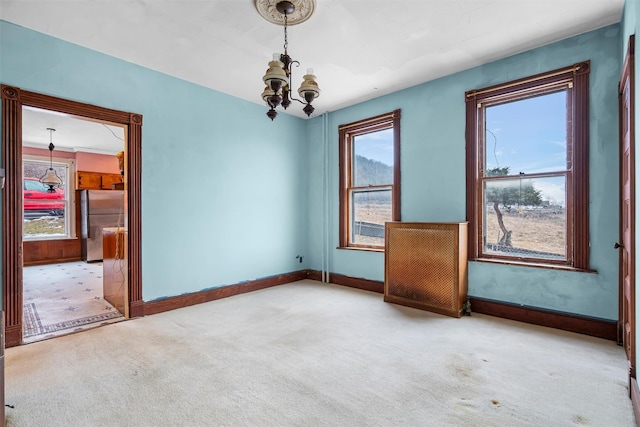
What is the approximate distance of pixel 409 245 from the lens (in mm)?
3930

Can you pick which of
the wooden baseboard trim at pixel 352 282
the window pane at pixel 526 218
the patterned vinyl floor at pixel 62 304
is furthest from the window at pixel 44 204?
the window pane at pixel 526 218

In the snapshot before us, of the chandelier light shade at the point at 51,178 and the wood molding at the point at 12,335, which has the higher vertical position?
the chandelier light shade at the point at 51,178

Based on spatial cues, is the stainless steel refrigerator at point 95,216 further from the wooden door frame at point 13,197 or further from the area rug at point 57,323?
the wooden door frame at point 13,197

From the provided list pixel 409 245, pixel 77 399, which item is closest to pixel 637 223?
pixel 409 245

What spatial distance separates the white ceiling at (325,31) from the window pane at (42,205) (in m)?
6.21

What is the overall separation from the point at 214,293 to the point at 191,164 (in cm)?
175

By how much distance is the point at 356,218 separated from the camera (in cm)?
514

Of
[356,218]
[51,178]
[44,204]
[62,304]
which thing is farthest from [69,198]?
[356,218]

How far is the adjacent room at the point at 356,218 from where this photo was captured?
210 centimetres

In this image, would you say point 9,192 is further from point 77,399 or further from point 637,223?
point 637,223

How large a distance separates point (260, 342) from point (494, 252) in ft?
9.25

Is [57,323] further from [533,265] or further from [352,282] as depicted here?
[533,265]

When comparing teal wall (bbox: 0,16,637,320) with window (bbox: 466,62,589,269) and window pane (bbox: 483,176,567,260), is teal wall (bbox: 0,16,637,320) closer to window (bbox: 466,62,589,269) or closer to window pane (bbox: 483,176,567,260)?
window (bbox: 466,62,589,269)

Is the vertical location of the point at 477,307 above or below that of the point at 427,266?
below
